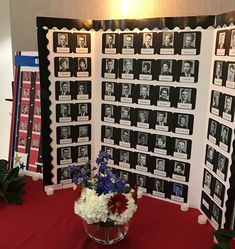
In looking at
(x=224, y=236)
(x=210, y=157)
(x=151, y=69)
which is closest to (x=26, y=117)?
(x=151, y=69)

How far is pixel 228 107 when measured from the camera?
104 centimetres

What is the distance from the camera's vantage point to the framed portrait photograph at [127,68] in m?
1.31

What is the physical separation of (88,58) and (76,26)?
0.15 m

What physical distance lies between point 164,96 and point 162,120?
10 cm

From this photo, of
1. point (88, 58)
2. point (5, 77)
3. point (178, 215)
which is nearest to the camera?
point (178, 215)

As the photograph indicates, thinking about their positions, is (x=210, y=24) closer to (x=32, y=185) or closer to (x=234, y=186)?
(x=234, y=186)

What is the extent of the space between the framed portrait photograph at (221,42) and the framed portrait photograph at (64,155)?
0.78m

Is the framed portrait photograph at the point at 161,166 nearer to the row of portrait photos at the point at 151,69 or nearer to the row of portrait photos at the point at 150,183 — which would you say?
the row of portrait photos at the point at 150,183

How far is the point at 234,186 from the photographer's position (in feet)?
3.35

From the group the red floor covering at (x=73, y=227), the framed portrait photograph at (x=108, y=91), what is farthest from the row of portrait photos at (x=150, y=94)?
the red floor covering at (x=73, y=227)

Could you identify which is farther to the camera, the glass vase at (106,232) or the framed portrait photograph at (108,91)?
the framed portrait photograph at (108,91)

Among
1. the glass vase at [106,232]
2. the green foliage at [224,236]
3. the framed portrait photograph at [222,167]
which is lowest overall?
the glass vase at [106,232]

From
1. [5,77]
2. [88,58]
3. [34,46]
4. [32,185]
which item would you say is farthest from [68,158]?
[5,77]

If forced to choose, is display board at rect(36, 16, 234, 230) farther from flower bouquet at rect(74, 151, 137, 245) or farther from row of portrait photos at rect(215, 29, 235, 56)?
flower bouquet at rect(74, 151, 137, 245)
